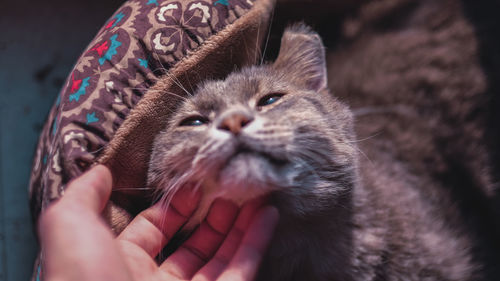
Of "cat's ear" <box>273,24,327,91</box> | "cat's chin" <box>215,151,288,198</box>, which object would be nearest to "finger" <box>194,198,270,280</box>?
"cat's chin" <box>215,151,288,198</box>

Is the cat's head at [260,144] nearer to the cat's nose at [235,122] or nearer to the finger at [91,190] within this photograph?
the cat's nose at [235,122]

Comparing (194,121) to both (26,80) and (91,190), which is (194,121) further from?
(26,80)

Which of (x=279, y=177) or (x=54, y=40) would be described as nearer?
(x=279, y=177)

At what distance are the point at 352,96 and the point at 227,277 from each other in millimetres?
1157

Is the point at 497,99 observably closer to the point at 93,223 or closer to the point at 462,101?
the point at 462,101

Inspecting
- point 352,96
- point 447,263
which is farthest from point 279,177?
point 352,96

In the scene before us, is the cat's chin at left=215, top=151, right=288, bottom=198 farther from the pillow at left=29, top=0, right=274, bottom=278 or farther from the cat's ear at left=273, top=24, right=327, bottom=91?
the cat's ear at left=273, top=24, right=327, bottom=91

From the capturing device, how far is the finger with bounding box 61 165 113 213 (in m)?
0.89

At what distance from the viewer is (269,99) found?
3.97ft

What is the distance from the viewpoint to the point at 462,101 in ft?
5.62

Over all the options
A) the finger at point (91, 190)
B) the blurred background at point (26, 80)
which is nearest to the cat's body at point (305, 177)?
the finger at point (91, 190)

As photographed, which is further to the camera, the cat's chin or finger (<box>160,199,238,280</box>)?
finger (<box>160,199,238,280</box>)

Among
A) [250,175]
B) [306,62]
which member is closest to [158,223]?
[250,175]

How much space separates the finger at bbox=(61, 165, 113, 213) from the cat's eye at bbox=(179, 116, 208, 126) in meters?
0.27
